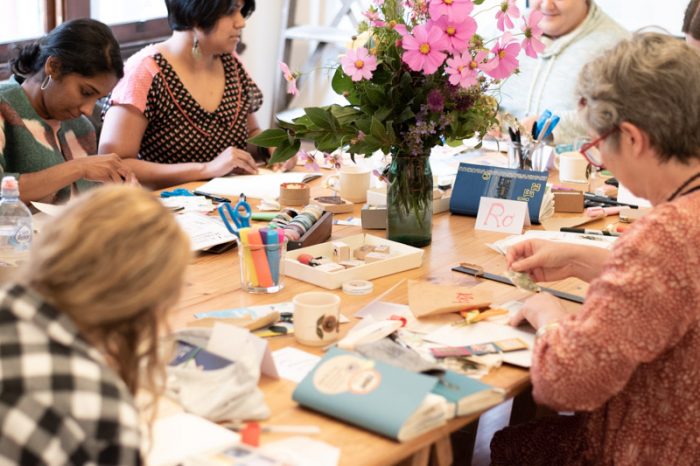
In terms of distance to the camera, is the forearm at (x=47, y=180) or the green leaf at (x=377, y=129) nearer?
the green leaf at (x=377, y=129)

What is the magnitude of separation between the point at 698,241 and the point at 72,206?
0.86m

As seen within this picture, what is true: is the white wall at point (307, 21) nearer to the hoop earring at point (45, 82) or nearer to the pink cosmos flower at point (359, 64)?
the hoop earring at point (45, 82)

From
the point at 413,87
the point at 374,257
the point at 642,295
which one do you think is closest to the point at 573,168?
the point at 413,87

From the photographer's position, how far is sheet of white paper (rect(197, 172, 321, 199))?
2.60 metres

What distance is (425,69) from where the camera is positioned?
188 cm

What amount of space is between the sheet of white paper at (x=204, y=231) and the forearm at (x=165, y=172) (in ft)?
2.15

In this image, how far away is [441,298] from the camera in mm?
1675

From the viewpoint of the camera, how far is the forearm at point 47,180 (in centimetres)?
239

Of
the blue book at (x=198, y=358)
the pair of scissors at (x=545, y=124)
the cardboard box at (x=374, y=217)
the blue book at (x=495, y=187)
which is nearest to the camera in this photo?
the blue book at (x=198, y=358)

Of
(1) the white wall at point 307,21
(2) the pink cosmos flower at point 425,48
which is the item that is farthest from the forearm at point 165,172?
(1) the white wall at point 307,21

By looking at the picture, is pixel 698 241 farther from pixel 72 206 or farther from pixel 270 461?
pixel 72 206

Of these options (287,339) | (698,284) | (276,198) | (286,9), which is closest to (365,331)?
(287,339)

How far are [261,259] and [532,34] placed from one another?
2.70 ft

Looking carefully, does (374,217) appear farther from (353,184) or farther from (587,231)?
(587,231)
